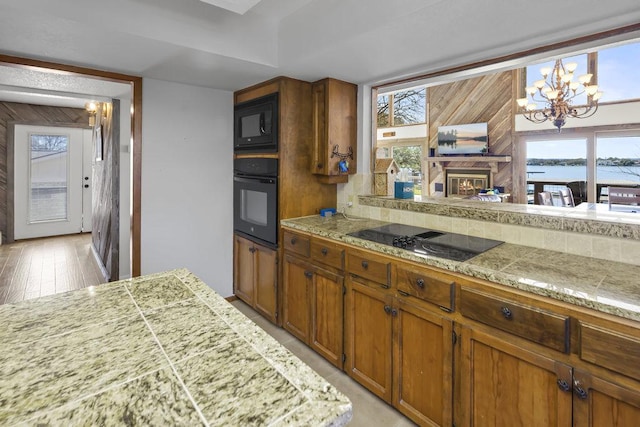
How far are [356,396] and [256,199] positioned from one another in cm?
173

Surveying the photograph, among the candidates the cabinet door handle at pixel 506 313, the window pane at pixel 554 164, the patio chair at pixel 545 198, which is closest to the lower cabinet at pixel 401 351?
the cabinet door handle at pixel 506 313

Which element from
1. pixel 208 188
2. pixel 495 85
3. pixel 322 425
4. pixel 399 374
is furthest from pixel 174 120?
pixel 495 85

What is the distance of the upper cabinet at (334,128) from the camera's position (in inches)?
107

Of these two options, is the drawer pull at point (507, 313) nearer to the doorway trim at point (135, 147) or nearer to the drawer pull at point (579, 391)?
the drawer pull at point (579, 391)

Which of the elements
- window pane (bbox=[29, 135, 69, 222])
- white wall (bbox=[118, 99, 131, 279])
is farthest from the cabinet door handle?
window pane (bbox=[29, 135, 69, 222])

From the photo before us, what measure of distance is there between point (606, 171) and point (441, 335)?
616 centimetres

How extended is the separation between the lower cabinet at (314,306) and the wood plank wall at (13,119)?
18.6ft

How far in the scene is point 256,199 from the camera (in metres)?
3.03

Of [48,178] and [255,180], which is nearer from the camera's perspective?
[255,180]

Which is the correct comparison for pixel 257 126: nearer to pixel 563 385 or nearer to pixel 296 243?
pixel 296 243

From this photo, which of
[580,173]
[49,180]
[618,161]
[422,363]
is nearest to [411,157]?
[580,173]

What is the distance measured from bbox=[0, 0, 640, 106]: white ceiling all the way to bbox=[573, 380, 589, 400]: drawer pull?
1.53 meters

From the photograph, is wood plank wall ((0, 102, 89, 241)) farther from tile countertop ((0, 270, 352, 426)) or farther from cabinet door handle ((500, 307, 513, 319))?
cabinet door handle ((500, 307, 513, 319))

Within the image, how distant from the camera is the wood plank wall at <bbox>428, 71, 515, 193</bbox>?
694 cm
